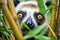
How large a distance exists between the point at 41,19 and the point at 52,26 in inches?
67.5

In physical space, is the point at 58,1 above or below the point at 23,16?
above

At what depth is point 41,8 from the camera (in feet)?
1.61

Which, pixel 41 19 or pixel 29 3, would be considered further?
pixel 29 3

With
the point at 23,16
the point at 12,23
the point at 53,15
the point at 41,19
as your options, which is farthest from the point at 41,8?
the point at 23,16

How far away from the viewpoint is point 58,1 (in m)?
0.54

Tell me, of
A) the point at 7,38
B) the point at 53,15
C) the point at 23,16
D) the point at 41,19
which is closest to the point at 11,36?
the point at 7,38

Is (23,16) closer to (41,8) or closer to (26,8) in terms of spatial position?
(26,8)

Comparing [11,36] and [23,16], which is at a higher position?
[11,36]

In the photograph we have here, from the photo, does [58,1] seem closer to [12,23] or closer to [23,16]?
[12,23]

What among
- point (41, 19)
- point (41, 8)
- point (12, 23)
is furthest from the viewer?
point (41, 19)

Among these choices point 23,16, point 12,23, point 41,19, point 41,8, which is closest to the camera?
point 12,23

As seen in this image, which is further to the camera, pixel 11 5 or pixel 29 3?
pixel 29 3

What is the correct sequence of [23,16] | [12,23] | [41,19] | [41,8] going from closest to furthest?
[12,23] → [41,8] → [41,19] → [23,16]

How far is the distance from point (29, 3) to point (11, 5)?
214 cm
